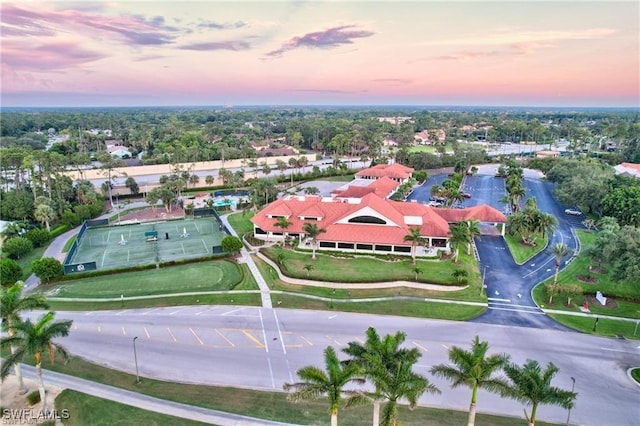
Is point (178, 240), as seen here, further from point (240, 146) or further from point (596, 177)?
point (240, 146)

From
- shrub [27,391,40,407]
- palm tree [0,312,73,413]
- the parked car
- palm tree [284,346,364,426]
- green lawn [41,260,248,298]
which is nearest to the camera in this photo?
palm tree [284,346,364,426]

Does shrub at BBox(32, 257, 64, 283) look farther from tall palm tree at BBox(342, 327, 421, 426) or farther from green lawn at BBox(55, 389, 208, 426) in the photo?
tall palm tree at BBox(342, 327, 421, 426)

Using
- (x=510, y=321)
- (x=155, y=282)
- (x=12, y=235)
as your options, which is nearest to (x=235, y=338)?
(x=155, y=282)

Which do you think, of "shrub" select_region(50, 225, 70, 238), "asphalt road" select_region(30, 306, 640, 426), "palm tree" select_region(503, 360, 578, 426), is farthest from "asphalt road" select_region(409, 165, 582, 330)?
"shrub" select_region(50, 225, 70, 238)

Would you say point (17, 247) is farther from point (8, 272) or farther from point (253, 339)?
→ point (253, 339)

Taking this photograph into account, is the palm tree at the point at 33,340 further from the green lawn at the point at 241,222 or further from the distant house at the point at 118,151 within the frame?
the distant house at the point at 118,151

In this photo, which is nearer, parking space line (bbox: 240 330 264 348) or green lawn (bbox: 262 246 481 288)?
parking space line (bbox: 240 330 264 348)

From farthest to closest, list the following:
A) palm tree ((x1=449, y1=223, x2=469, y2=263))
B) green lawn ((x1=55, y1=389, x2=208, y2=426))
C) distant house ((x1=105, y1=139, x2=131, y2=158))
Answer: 1. distant house ((x1=105, y1=139, x2=131, y2=158))
2. palm tree ((x1=449, y1=223, x2=469, y2=263))
3. green lawn ((x1=55, y1=389, x2=208, y2=426))
